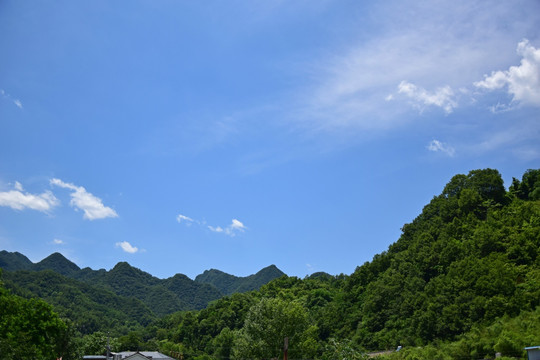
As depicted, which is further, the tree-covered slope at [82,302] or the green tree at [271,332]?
the tree-covered slope at [82,302]

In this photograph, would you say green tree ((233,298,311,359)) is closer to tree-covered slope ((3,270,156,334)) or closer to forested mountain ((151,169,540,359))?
forested mountain ((151,169,540,359))

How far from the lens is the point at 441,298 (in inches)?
2160

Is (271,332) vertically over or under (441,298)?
under

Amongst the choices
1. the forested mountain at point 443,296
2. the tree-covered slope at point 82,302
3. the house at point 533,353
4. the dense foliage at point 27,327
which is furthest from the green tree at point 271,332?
the tree-covered slope at point 82,302

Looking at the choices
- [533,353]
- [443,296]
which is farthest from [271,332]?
[533,353]

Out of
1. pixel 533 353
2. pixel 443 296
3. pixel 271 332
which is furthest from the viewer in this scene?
pixel 443 296

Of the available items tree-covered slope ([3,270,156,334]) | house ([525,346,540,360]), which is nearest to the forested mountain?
house ([525,346,540,360])

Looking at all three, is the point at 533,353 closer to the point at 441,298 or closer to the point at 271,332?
the point at 441,298

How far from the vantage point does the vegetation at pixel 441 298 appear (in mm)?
47500

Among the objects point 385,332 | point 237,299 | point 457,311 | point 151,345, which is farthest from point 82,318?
point 457,311

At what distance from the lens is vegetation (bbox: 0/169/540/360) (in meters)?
47.5

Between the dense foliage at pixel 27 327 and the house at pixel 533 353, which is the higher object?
the dense foliage at pixel 27 327

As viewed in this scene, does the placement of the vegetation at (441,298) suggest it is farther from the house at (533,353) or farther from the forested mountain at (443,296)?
the house at (533,353)

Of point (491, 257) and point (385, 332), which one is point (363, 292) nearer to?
point (385, 332)
